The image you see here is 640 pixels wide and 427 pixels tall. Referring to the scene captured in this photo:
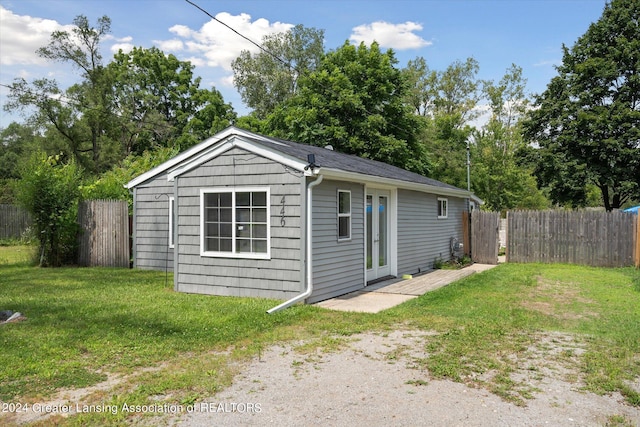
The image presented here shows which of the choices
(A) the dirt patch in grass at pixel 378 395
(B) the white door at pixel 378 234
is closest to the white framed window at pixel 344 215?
(B) the white door at pixel 378 234

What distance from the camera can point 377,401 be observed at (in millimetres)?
3898

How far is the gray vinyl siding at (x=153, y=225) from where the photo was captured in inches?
505

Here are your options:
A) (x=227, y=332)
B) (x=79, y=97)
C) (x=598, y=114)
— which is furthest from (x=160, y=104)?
(x=227, y=332)

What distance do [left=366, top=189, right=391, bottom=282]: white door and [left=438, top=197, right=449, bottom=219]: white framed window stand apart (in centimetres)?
399

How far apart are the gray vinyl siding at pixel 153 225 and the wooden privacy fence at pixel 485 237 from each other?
9.89 meters

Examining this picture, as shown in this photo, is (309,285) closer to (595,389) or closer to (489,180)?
(595,389)

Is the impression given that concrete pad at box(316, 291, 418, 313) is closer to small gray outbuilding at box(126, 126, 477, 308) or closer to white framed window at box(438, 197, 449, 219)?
small gray outbuilding at box(126, 126, 477, 308)

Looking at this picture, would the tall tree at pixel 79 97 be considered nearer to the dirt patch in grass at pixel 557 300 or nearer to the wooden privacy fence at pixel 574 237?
the wooden privacy fence at pixel 574 237

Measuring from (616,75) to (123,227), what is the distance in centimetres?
2187

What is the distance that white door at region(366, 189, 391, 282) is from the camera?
10266mm

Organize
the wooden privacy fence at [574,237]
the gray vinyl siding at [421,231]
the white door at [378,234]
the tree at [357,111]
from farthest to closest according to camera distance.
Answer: the tree at [357,111], the wooden privacy fence at [574,237], the gray vinyl siding at [421,231], the white door at [378,234]

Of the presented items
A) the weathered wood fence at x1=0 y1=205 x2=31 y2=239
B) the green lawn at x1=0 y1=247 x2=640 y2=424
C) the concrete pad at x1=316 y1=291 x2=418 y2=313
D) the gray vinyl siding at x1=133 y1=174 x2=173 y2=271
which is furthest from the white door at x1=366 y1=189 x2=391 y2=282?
the weathered wood fence at x1=0 y1=205 x2=31 y2=239

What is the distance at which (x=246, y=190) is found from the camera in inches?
333

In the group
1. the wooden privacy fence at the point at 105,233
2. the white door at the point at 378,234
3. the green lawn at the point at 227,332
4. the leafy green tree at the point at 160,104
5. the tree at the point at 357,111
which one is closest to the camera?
the green lawn at the point at 227,332
